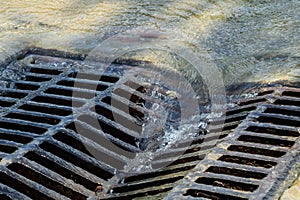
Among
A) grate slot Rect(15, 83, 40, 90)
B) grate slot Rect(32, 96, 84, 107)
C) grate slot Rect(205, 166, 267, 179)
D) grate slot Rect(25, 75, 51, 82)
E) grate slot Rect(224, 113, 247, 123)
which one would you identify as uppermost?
grate slot Rect(25, 75, 51, 82)

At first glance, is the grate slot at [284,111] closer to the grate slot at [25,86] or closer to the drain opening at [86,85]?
the drain opening at [86,85]

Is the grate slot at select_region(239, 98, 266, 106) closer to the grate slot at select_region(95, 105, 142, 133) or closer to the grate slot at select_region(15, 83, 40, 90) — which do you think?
the grate slot at select_region(95, 105, 142, 133)

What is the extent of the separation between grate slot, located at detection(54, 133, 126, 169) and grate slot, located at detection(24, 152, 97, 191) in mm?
143

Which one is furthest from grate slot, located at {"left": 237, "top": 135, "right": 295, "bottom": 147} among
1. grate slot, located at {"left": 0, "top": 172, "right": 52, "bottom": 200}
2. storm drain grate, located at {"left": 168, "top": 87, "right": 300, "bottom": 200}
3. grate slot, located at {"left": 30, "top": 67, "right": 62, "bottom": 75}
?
grate slot, located at {"left": 30, "top": 67, "right": 62, "bottom": 75}

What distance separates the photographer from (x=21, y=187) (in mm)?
2699

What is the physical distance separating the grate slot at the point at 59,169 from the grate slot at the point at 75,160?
61 mm

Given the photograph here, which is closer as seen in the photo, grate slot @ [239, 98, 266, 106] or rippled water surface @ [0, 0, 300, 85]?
grate slot @ [239, 98, 266, 106]

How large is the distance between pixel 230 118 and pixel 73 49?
3.34ft

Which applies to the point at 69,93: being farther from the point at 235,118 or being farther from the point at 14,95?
the point at 235,118

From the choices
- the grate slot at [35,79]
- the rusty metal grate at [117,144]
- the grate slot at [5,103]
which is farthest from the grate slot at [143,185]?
the grate slot at [35,79]

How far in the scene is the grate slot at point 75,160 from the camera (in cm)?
285

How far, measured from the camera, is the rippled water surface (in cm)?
331

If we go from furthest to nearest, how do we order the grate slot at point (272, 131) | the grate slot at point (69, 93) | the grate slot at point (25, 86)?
the grate slot at point (25, 86) → the grate slot at point (69, 93) → the grate slot at point (272, 131)

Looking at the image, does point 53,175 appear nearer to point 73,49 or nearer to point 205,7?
point 73,49
